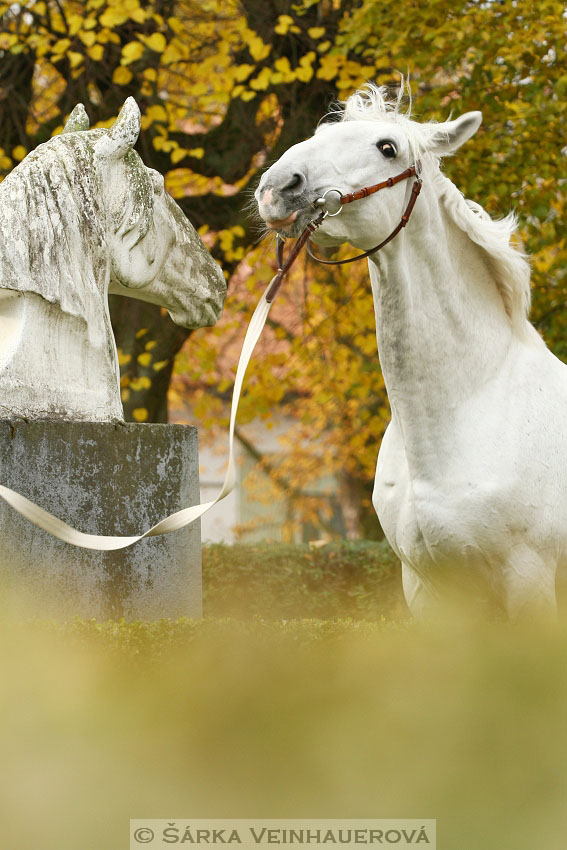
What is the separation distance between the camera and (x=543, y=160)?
26.1ft

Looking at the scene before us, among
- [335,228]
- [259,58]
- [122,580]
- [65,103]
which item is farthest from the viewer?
[65,103]

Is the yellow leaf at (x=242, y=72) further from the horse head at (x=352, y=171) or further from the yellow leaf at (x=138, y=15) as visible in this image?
the horse head at (x=352, y=171)

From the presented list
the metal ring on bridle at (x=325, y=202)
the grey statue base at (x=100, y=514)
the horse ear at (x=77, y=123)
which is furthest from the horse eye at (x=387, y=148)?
the horse ear at (x=77, y=123)

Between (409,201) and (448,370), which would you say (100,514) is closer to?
(448,370)

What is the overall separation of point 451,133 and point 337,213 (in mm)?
648

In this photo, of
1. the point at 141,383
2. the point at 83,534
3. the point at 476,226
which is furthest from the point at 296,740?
the point at 141,383

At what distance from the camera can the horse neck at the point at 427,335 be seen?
3596 millimetres

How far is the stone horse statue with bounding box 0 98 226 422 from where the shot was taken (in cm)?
377

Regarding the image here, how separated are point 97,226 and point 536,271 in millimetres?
5586

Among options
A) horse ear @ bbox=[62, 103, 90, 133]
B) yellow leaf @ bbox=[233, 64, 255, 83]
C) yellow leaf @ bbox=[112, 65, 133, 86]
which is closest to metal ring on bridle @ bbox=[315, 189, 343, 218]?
horse ear @ bbox=[62, 103, 90, 133]

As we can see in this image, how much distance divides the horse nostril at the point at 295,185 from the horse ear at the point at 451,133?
0.62 metres

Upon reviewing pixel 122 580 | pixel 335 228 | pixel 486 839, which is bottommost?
pixel 486 839

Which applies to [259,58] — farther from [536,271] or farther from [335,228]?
[335,228]

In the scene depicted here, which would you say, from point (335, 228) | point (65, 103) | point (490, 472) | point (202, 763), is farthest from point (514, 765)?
point (65, 103)
